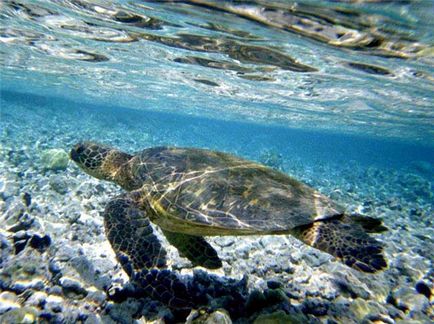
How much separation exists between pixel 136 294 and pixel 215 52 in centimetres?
1153

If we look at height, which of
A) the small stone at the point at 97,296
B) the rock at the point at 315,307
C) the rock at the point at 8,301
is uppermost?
→ the rock at the point at 315,307

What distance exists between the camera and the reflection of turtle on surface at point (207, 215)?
3.63 meters

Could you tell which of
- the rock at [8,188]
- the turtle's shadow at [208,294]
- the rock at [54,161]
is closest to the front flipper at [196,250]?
the turtle's shadow at [208,294]

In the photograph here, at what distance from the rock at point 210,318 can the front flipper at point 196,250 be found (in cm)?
160

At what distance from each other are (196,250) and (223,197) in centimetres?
139

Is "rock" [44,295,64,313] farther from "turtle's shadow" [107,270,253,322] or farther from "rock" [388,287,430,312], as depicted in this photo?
"rock" [388,287,430,312]

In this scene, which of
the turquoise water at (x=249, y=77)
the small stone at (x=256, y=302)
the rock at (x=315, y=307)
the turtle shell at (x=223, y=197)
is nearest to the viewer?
the small stone at (x=256, y=302)

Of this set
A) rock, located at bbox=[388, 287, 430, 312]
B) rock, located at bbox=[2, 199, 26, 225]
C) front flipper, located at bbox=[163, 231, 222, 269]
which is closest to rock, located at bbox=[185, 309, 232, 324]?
front flipper, located at bbox=[163, 231, 222, 269]

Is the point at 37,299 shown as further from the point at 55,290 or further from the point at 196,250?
the point at 196,250

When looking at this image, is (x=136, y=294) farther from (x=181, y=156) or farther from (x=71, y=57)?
(x=71, y=57)

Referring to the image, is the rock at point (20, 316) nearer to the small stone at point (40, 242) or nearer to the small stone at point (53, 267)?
the small stone at point (53, 267)

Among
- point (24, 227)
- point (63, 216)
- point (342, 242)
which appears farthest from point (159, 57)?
point (342, 242)

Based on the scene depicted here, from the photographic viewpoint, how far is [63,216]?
21.7 ft

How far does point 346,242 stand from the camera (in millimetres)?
3422
